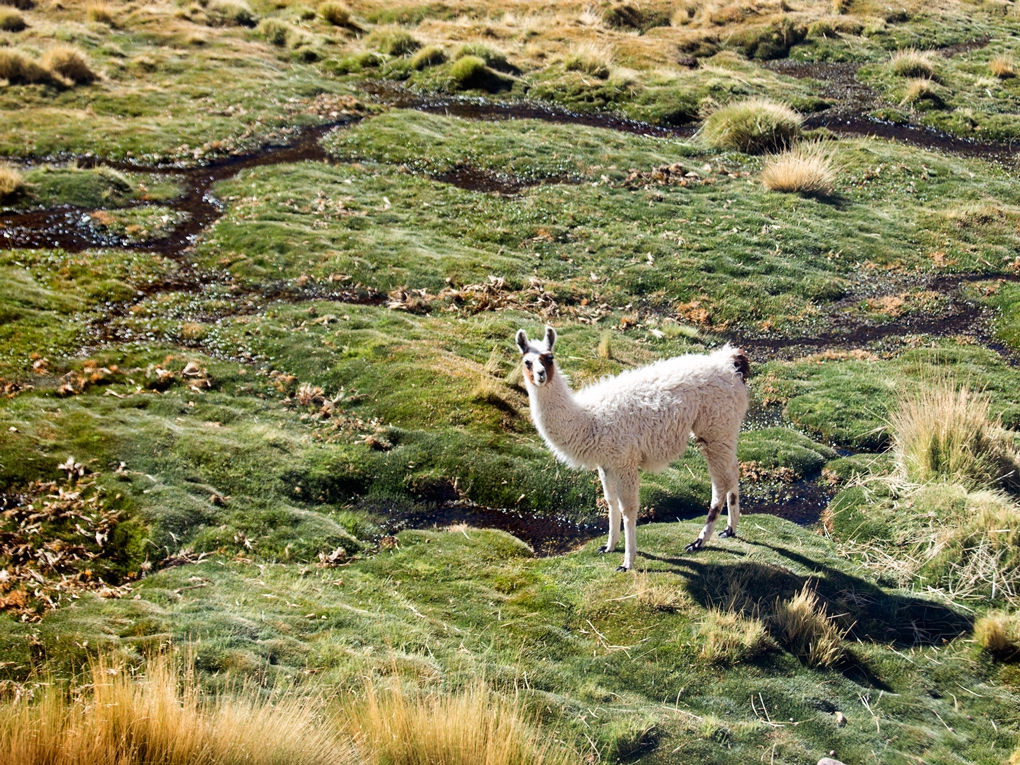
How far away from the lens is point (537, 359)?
960 centimetres

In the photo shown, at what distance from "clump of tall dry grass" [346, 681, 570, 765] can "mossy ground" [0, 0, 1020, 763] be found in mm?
1074

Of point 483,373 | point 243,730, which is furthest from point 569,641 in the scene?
→ point 483,373

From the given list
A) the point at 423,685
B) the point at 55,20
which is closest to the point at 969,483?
the point at 423,685

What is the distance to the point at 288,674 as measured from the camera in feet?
24.0

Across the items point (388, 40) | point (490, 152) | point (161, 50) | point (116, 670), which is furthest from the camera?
point (388, 40)

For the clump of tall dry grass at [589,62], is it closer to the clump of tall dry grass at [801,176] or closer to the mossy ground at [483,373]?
the mossy ground at [483,373]

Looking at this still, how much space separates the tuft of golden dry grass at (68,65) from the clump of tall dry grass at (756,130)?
67.3 feet

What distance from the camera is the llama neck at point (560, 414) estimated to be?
9.91 m

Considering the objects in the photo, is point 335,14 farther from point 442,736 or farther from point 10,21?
point 442,736

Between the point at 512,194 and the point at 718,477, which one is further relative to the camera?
the point at 512,194

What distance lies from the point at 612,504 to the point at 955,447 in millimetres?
5218

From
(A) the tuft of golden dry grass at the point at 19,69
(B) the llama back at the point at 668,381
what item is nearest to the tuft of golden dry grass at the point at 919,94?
(B) the llama back at the point at 668,381

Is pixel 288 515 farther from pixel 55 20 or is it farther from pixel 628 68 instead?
pixel 55 20

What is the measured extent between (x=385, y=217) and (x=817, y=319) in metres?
10.4
